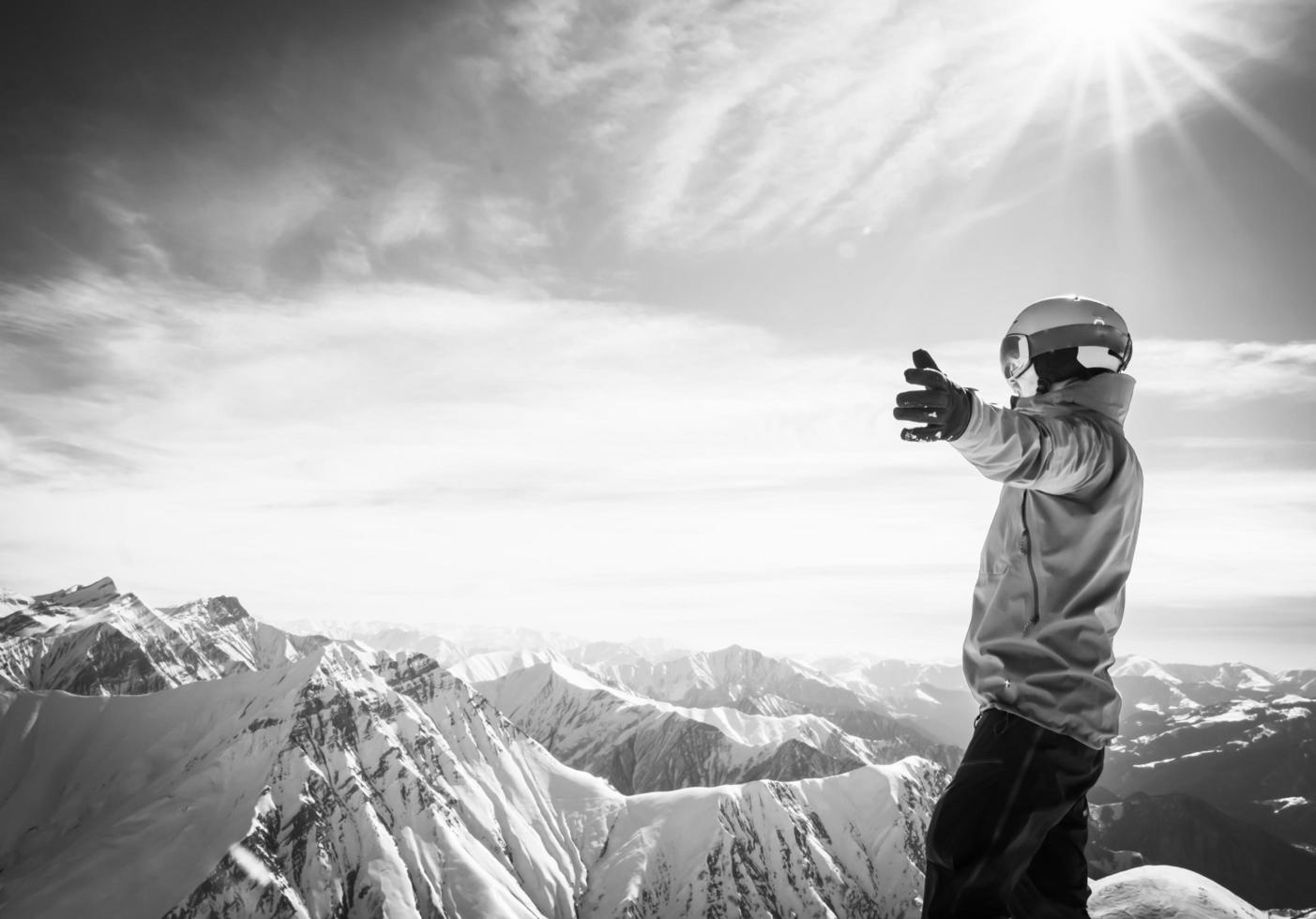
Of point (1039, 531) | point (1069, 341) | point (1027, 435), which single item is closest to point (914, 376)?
point (1027, 435)

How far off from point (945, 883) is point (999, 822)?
1.63 feet

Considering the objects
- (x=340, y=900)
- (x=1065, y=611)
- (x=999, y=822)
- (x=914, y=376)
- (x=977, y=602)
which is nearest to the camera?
(x=914, y=376)

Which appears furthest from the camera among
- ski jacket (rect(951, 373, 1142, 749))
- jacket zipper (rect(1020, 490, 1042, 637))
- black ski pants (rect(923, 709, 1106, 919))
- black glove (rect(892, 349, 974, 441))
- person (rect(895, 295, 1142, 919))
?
jacket zipper (rect(1020, 490, 1042, 637))

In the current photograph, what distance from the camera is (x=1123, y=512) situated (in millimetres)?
4617

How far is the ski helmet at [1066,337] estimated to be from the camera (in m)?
5.05

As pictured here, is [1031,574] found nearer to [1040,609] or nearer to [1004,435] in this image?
[1040,609]

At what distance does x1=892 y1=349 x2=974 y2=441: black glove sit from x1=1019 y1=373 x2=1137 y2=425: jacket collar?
148cm

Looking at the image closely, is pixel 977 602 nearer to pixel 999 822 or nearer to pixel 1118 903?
pixel 999 822

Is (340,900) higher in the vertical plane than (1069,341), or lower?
lower

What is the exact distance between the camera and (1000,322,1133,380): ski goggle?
5.05m

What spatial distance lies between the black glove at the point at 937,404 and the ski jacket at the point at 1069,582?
0.64 metres

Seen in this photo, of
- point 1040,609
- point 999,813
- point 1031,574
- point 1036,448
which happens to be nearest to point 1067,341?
point 1036,448

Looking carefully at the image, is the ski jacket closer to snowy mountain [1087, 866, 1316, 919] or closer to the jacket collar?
the jacket collar

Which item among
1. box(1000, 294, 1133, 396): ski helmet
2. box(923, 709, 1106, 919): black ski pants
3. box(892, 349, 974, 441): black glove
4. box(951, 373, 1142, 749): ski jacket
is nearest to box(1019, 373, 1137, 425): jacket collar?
box(951, 373, 1142, 749): ski jacket
